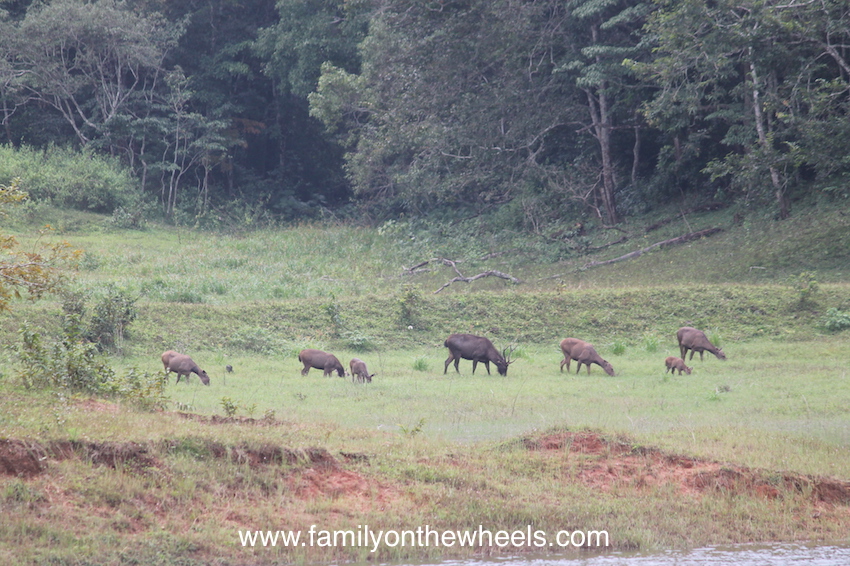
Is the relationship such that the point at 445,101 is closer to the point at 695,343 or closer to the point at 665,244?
the point at 665,244

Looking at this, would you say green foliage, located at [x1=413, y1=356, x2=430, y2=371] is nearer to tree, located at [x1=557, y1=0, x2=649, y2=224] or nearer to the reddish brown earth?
the reddish brown earth

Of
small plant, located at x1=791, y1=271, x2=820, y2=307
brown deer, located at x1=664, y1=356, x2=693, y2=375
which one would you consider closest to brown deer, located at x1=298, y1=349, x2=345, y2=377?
brown deer, located at x1=664, y1=356, x2=693, y2=375

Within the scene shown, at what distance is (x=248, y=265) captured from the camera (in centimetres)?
2678

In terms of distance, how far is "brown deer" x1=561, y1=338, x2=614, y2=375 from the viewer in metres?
14.6

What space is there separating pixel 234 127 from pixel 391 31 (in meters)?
15.0

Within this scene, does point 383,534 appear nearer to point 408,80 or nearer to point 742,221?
point 742,221

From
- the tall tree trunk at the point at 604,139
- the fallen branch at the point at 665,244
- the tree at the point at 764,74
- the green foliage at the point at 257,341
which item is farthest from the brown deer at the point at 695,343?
the tall tree trunk at the point at 604,139

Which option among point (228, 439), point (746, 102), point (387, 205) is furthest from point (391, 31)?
point (228, 439)

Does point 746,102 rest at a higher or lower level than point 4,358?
higher

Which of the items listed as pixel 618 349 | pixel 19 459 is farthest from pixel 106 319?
pixel 618 349

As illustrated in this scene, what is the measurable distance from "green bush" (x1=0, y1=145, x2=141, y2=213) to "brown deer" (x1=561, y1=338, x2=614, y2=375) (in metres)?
23.5

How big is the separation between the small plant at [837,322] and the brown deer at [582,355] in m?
5.18

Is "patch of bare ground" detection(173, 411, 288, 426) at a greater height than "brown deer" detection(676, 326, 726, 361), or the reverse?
"brown deer" detection(676, 326, 726, 361)

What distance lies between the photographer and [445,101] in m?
30.0
